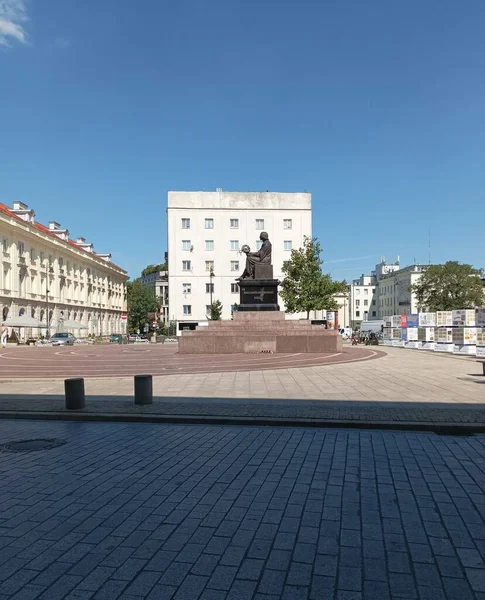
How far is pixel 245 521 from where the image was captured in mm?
4508

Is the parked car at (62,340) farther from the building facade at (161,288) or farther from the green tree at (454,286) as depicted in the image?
the green tree at (454,286)

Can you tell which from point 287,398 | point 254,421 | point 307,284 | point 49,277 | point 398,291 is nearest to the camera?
point 254,421

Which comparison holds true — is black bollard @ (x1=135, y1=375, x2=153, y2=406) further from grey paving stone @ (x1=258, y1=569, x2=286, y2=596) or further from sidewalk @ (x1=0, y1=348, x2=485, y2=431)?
grey paving stone @ (x1=258, y1=569, x2=286, y2=596)

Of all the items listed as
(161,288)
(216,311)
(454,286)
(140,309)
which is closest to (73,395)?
(216,311)

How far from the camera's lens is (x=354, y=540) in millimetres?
4098

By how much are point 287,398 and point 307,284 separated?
43.8m

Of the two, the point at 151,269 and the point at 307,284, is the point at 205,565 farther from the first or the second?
the point at 151,269

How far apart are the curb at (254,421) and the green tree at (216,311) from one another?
173 ft

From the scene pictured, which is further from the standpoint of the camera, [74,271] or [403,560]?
[74,271]

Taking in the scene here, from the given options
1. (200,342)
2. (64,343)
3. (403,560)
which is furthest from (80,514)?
(64,343)

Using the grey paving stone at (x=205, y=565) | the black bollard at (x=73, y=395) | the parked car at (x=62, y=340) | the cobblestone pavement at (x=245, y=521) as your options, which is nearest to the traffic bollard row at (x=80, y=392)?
the black bollard at (x=73, y=395)

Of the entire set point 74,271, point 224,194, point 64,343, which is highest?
point 224,194

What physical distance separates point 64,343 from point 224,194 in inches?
1213

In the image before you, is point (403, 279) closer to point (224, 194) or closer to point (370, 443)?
point (224, 194)
